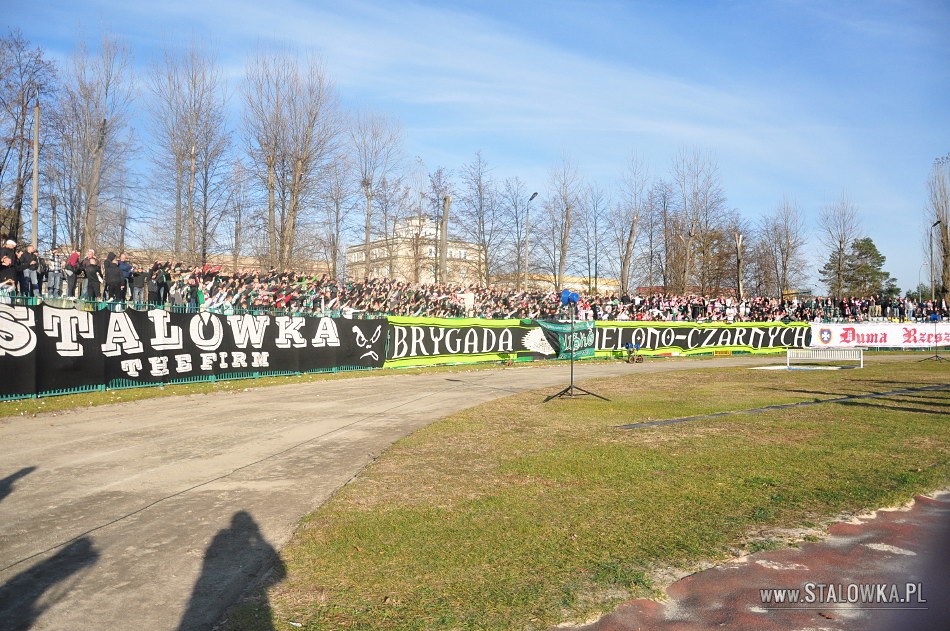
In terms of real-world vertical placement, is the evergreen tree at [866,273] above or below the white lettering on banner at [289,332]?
above

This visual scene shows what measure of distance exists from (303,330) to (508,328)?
1181 centimetres

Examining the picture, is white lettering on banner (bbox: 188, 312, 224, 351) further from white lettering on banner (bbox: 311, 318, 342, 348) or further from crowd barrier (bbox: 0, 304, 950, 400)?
white lettering on banner (bbox: 311, 318, 342, 348)

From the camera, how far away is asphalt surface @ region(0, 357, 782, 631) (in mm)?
4738

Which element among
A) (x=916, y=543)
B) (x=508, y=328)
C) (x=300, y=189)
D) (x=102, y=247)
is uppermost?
(x=300, y=189)

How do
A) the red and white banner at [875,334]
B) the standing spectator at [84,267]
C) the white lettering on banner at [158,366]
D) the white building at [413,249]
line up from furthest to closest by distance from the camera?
the white building at [413,249] < the red and white banner at [875,334] < the standing spectator at [84,267] < the white lettering on banner at [158,366]

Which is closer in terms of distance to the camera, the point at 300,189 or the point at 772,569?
the point at 772,569

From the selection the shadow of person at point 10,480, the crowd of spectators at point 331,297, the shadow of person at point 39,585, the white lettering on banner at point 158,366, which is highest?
the crowd of spectators at point 331,297

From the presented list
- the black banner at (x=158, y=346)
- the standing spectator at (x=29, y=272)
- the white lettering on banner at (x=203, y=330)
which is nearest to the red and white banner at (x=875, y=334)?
the black banner at (x=158, y=346)

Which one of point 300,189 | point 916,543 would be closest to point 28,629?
point 916,543

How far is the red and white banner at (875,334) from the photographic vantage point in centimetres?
3988

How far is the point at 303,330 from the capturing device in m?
23.3

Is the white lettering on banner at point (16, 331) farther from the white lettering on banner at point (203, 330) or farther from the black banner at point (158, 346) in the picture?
the white lettering on banner at point (203, 330)

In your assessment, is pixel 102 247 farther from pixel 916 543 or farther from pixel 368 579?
pixel 916 543

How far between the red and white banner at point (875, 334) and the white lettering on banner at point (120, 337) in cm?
3862
